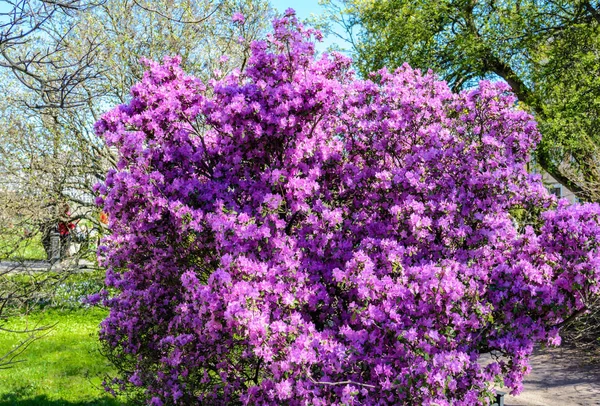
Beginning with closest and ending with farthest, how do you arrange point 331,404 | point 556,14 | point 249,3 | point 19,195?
point 331,404 → point 19,195 → point 249,3 → point 556,14

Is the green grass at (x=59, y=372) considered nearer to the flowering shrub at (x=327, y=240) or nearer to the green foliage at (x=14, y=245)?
the green foliage at (x=14, y=245)

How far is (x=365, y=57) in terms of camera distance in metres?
19.7

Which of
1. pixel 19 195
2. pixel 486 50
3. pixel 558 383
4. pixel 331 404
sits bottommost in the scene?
pixel 558 383

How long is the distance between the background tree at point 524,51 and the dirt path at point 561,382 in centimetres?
381

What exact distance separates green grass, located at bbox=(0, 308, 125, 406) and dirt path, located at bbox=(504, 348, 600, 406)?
5.75m

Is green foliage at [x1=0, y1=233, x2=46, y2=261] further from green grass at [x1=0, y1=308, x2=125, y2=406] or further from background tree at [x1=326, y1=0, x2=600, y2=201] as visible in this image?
background tree at [x1=326, y1=0, x2=600, y2=201]

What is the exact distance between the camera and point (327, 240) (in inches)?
193

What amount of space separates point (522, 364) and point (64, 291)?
1487 cm

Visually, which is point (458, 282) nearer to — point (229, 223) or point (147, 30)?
point (229, 223)

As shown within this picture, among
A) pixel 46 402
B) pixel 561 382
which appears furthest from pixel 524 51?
pixel 46 402

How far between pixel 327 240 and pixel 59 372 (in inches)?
260

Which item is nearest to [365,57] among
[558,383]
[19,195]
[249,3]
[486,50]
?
[486,50]

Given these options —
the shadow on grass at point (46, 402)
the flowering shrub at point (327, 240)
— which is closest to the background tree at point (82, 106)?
the shadow on grass at point (46, 402)

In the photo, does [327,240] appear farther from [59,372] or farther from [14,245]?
[59,372]
